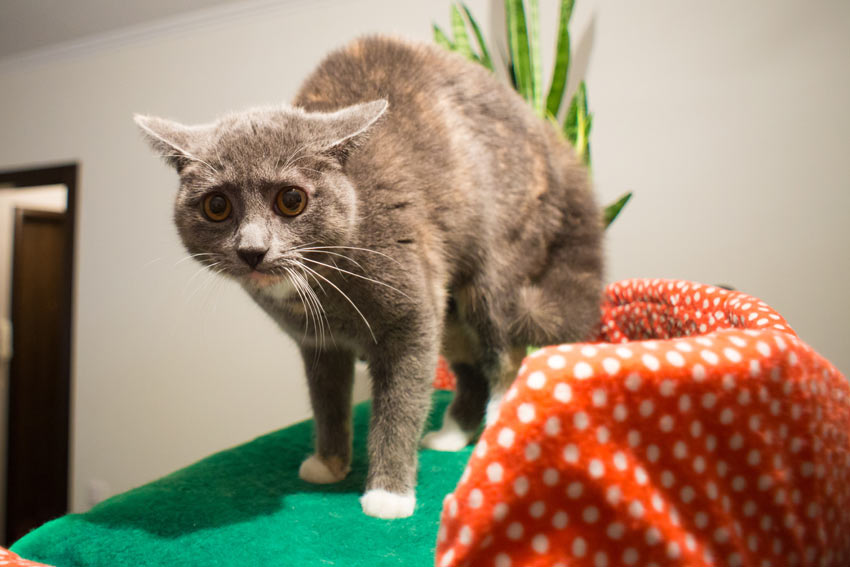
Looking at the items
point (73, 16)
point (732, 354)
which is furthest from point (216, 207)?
point (73, 16)

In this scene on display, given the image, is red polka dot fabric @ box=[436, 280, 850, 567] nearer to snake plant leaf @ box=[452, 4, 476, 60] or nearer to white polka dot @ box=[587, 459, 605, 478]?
white polka dot @ box=[587, 459, 605, 478]

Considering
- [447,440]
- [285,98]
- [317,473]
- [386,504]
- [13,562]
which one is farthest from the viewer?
[285,98]

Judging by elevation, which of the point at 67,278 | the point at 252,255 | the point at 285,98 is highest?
the point at 285,98

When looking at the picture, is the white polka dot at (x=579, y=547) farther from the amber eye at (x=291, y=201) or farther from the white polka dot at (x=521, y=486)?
the amber eye at (x=291, y=201)

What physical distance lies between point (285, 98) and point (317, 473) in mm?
1710

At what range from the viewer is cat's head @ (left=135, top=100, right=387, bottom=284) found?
75cm

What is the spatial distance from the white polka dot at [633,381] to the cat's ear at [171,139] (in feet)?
2.09

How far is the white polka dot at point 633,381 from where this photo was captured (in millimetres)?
444

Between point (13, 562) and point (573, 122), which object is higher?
point (573, 122)

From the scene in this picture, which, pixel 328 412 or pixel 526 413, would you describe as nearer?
pixel 526 413

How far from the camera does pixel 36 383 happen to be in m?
3.13

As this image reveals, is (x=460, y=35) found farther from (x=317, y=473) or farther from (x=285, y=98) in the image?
(x=317, y=473)

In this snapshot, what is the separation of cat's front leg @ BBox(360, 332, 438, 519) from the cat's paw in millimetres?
270

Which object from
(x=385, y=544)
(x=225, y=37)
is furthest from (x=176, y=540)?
(x=225, y=37)
